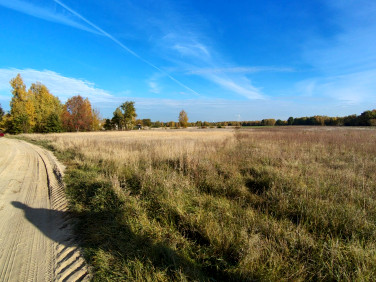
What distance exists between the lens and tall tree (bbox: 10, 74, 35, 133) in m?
40.2

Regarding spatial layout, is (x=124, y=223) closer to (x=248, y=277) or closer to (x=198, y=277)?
(x=198, y=277)

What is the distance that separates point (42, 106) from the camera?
45.8m

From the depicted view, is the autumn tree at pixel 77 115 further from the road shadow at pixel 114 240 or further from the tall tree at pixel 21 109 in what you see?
the road shadow at pixel 114 240

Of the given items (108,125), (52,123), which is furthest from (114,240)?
(108,125)

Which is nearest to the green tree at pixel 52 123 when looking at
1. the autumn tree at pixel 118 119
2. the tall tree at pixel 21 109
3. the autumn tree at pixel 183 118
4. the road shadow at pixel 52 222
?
the tall tree at pixel 21 109

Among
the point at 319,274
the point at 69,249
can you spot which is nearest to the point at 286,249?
the point at 319,274

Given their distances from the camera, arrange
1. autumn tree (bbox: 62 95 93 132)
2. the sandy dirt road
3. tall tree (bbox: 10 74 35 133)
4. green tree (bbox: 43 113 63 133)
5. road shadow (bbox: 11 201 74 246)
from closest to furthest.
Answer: the sandy dirt road → road shadow (bbox: 11 201 74 246) → tall tree (bbox: 10 74 35 133) → green tree (bbox: 43 113 63 133) → autumn tree (bbox: 62 95 93 132)

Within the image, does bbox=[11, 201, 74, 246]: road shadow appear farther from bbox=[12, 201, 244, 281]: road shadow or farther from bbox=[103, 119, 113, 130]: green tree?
bbox=[103, 119, 113, 130]: green tree

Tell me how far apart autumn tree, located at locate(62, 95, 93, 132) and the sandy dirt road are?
186 ft

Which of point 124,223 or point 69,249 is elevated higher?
point 124,223

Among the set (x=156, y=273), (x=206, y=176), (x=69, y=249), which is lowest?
(x=69, y=249)

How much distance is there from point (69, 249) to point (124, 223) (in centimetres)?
95

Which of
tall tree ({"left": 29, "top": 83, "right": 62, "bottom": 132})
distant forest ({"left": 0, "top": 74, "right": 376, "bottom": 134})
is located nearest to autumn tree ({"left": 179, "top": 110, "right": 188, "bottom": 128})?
distant forest ({"left": 0, "top": 74, "right": 376, "bottom": 134})

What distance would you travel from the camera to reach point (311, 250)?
8.03 ft
